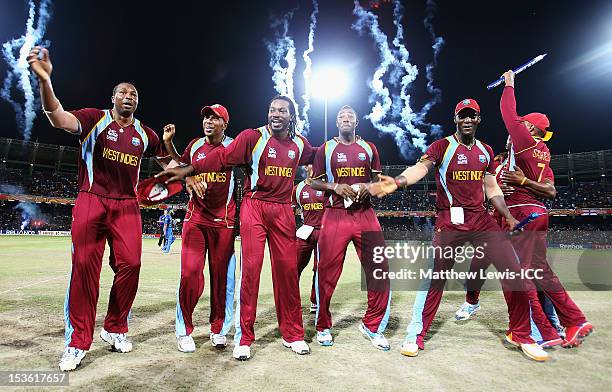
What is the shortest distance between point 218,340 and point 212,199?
1668 mm

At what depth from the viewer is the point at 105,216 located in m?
4.12

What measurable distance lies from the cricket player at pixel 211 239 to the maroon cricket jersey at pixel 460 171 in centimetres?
256

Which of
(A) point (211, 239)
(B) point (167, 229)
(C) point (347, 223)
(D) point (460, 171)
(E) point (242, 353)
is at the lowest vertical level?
(E) point (242, 353)

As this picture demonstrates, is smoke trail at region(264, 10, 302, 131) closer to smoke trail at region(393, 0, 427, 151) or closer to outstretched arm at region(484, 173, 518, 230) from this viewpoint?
smoke trail at region(393, 0, 427, 151)

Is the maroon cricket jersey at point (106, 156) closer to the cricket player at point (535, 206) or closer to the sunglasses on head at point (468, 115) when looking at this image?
the sunglasses on head at point (468, 115)

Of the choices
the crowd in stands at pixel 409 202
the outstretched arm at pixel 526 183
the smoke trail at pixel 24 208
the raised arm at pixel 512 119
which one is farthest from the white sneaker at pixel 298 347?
the smoke trail at pixel 24 208

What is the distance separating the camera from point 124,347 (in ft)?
13.0

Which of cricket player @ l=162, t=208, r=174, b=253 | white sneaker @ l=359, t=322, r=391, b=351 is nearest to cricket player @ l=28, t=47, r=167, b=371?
white sneaker @ l=359, t=322, r=391, b=351

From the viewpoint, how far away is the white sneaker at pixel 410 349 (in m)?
3.99

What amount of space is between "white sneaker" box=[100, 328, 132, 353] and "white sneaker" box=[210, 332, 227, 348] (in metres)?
0.87

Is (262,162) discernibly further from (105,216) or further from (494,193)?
(494,193)

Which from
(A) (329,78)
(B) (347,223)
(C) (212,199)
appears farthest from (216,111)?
(A) (329,78)

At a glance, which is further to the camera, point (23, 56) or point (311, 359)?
point (23, 56)

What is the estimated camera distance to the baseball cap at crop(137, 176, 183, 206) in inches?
169
